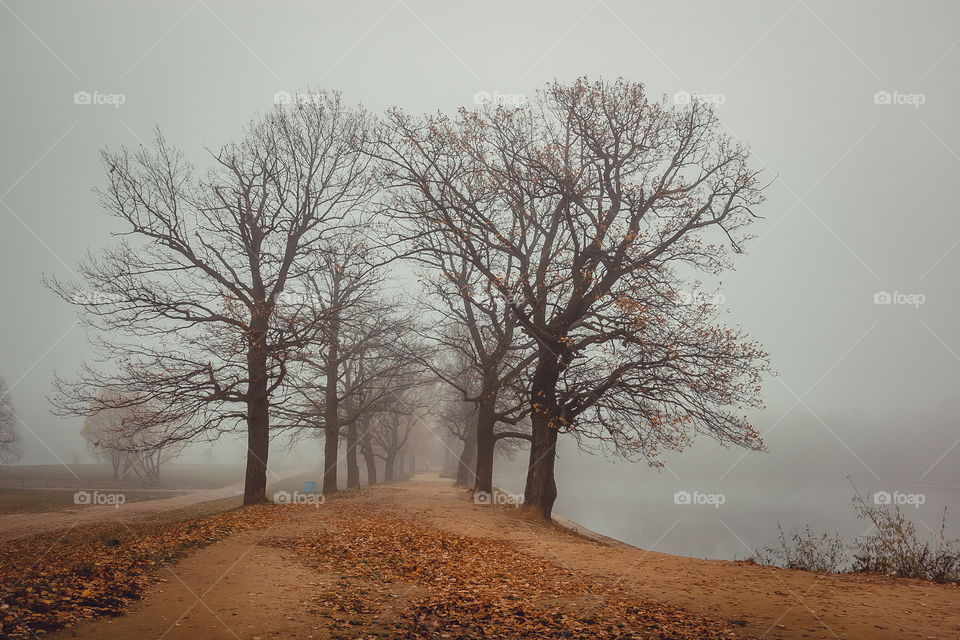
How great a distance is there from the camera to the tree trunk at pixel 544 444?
15.4m

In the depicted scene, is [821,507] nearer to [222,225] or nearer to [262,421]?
[262,421]

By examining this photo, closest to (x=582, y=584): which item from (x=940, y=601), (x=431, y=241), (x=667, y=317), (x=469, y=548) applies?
(x=469, y=548)

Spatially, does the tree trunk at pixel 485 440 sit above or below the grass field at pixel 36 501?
above

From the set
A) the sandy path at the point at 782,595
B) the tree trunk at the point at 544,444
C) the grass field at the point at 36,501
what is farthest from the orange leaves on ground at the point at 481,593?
the grass field at the point at 36,501

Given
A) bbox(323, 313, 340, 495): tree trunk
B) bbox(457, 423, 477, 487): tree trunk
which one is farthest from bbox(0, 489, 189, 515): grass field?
bbox(457, 423, 477, 487): tree trunk

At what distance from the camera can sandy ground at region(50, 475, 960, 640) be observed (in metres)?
5.58

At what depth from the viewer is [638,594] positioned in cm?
725

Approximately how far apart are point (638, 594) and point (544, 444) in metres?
8.20

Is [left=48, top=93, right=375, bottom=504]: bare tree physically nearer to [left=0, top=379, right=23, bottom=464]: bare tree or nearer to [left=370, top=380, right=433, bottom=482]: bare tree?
[left=370, top=380, right=433, bottom=482]: bare tree

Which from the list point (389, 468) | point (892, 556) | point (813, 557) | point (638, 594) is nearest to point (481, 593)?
point (638, 594)

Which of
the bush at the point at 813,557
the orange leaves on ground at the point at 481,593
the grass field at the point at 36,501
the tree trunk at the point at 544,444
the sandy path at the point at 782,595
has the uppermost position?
the tree trunk at the point at 544,444

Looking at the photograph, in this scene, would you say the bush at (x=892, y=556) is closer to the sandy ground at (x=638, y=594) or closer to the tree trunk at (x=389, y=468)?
the sandy ground at (x=638, y=594)

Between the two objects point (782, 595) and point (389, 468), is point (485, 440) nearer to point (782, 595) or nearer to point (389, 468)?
point (782, 595)

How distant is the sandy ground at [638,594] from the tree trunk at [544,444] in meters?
4.64
